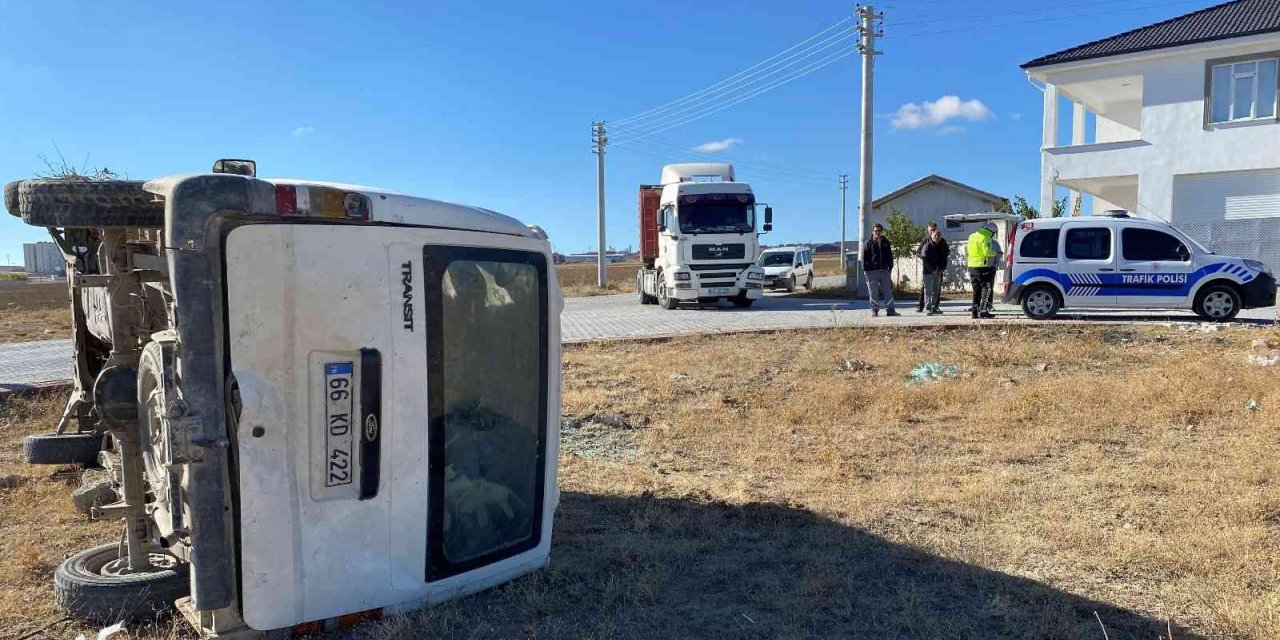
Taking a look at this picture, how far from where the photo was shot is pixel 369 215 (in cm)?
310

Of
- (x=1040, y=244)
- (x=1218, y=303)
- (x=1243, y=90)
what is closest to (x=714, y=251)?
(x=1040, y=244)

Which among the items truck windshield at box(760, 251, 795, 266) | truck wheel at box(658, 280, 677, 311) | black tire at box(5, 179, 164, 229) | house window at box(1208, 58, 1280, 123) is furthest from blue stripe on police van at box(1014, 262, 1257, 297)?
black tire at box(5, 179, 164, 229)

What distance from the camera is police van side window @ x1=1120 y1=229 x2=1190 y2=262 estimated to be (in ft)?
45.7

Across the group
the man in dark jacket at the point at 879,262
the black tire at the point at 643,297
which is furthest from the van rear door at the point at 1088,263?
the black tire at the point at 643,297

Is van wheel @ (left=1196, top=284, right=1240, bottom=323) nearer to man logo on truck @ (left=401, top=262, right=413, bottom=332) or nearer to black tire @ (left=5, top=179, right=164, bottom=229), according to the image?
man logo on truck @ (left=401, top=262, right=413, bottom=332)

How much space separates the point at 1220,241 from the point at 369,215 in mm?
25458

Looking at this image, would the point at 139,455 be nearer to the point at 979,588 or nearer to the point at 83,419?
the point at 83,419

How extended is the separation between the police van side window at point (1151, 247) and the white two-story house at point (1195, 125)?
415 inches

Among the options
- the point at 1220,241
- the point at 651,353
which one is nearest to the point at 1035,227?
the point at 651,353

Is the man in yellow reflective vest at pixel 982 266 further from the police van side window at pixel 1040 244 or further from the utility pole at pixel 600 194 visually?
the utility pole at pixel 600 194

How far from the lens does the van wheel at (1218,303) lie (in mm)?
13680

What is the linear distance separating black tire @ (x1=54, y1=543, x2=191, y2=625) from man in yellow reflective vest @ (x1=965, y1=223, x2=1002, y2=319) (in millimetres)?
13945

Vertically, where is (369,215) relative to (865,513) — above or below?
above

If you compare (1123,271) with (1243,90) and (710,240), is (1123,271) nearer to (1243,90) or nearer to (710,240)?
(710,240)
